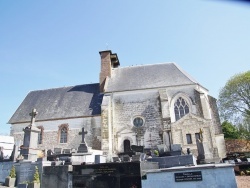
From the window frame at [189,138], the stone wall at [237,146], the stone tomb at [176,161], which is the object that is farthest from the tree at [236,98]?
the stone tomb at [176,161]

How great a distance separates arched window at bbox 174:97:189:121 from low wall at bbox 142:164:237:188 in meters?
12.6

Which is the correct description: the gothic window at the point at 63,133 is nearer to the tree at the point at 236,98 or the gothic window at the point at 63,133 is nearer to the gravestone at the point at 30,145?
the gravestone at the point at 30,145

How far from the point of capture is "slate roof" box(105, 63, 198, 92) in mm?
19531

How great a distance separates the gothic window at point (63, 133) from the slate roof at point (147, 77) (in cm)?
540

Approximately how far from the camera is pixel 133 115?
1914 centimetres

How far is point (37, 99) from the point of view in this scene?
76.4ft

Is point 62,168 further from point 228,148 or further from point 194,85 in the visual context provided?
point 228,148

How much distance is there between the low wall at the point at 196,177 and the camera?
565cm

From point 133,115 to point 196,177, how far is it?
13.3 m

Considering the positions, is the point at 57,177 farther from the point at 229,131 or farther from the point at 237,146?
the point at 229,131

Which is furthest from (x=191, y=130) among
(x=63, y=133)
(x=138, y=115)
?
(x=63, y=133)

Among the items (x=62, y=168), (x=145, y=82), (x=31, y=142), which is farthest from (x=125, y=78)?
(x=62, y=168)

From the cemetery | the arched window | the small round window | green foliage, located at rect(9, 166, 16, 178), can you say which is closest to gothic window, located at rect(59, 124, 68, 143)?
the small round window

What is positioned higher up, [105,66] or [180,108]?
[105,66]
